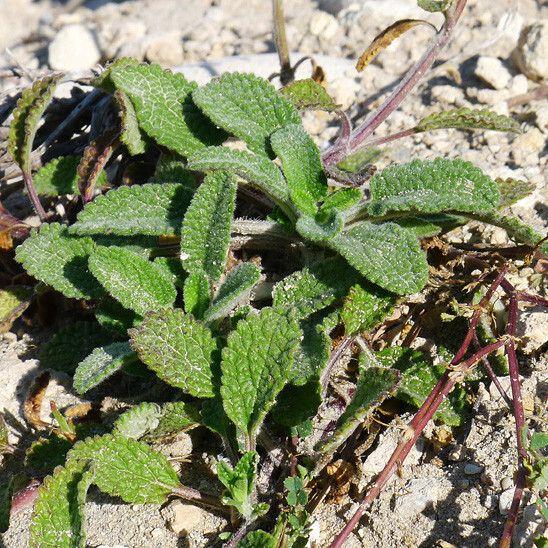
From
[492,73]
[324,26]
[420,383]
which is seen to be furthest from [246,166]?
[324,26]

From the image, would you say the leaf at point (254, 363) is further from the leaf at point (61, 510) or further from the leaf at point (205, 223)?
the leaf at point (61, 510)

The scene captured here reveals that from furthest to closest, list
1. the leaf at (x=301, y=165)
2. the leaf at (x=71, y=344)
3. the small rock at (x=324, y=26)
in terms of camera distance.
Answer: the small rock at (x=324, y=26) → the leaf at (x=71, y=344) → the leaf at (x=301, y=165)

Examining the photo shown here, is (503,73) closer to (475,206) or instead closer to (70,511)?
(475,206)

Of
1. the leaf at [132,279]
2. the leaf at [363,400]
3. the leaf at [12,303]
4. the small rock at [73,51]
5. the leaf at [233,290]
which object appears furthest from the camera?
the small rock at [73,51]

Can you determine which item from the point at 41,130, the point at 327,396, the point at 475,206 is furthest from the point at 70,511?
the point at 41,130

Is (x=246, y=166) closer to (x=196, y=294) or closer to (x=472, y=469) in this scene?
(x=196, y=294)

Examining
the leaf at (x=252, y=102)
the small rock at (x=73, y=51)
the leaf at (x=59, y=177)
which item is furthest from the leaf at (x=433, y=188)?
the small rock at (x=73, y=51)

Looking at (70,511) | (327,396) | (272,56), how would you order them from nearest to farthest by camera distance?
1. (70,511)
2. (327,396)
3. (272,56)

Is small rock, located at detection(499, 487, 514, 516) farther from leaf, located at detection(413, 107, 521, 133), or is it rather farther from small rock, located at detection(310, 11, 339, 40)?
small rock, located at detection(310, 11, 339, 40)
